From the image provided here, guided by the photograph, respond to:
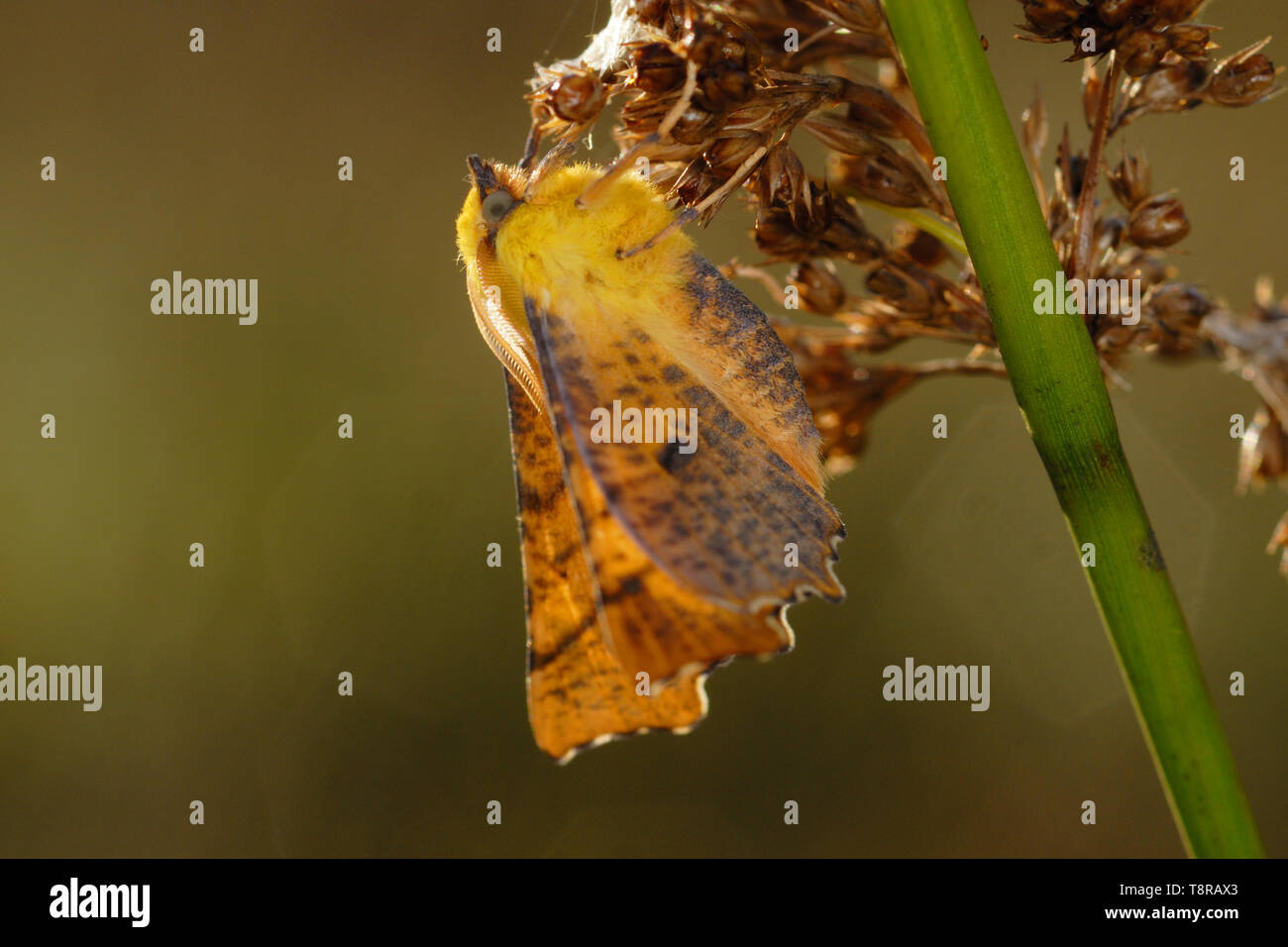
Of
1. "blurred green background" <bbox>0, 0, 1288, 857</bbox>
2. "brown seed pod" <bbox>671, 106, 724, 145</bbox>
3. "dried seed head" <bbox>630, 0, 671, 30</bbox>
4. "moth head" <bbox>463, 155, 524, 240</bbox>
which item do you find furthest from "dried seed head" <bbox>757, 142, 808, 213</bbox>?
"blurred green background" <bbox>0, 0, 1288, 857</bbox>

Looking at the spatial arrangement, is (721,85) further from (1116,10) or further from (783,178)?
(1116,10)

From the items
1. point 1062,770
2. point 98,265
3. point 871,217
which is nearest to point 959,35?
point 871,217

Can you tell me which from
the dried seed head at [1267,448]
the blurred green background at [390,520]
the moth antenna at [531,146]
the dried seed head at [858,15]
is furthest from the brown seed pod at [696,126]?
the blurred green background at [390,520]

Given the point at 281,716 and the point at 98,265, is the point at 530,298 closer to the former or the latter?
the point at 281,716

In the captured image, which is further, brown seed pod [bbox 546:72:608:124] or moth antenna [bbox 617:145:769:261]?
brown seed pod [bbox 546:72:608:124]

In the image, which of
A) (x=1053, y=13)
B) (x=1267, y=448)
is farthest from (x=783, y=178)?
(x=1267, y=448)

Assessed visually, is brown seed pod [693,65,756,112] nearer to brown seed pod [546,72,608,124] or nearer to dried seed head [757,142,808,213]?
dried seed head [757,142,808,213]
